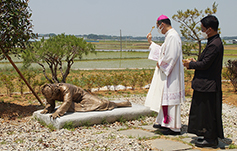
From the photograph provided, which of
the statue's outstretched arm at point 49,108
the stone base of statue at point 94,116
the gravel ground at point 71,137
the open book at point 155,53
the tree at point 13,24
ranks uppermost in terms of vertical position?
the tree at point 13,24

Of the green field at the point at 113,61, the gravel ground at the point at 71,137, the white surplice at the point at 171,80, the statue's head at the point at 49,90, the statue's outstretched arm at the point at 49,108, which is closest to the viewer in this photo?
the gravel ground at the point at 71,137

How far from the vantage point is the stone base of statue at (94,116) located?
542 centimetres

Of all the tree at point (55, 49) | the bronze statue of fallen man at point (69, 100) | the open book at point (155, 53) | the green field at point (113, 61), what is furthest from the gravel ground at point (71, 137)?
the green field at point (113, 61)

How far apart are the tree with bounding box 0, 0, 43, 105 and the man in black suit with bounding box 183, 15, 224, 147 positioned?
14.8 feet

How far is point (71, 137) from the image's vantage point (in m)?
4.80

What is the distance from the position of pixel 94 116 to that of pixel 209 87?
2578 mm

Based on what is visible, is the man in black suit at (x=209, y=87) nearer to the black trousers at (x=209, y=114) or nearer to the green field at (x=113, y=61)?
the black trousers at (x=209, y=114)

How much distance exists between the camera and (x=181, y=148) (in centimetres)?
422

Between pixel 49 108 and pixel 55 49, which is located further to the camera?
pixel 55 49

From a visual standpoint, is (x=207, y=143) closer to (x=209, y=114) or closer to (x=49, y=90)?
(x=209, y=114)

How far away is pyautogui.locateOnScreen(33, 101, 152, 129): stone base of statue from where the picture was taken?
5418 millimetres

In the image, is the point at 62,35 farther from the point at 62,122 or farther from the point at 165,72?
the point at 165,72

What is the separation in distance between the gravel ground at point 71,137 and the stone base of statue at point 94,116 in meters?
0.13

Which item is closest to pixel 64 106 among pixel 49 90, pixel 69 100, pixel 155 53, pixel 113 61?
pixel 69 100
